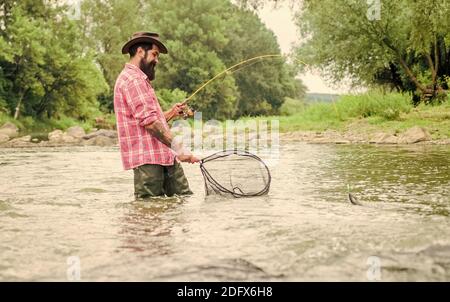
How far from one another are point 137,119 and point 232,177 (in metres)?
1.44

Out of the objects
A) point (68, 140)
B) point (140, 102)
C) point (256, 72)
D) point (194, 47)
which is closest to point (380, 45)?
point (68, 140)

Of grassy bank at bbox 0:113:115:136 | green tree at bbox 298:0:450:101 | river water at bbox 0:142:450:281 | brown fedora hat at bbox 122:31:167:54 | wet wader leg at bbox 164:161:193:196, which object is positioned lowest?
river water at bbox 0:142:450:281

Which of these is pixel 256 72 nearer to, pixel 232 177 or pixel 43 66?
pixel 43 66

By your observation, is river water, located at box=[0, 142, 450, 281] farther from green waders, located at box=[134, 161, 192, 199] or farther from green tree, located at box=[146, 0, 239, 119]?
green tree, located at box=[146, 0, 239, 119]

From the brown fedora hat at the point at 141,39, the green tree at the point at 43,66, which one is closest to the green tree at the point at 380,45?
the brown fedora hat at the point at 141,39

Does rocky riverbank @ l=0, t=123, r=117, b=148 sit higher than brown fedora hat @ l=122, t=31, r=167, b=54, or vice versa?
brown fedora hat @ l=122, t=31, r=167, b=54

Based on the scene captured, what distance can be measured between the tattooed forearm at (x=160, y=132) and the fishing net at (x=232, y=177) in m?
0.64

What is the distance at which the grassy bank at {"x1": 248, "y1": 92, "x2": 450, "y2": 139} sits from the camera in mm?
17403

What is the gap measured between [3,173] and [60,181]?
6.67ft

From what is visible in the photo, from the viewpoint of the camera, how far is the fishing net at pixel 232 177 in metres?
6.40

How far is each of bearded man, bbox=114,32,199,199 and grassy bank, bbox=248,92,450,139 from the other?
11.5 meters

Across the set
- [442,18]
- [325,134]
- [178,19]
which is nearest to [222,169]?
[442,18]

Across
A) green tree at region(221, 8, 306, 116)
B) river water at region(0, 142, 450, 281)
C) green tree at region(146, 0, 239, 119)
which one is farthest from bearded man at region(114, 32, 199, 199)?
green tree at region(221, 8, 306, 116)
